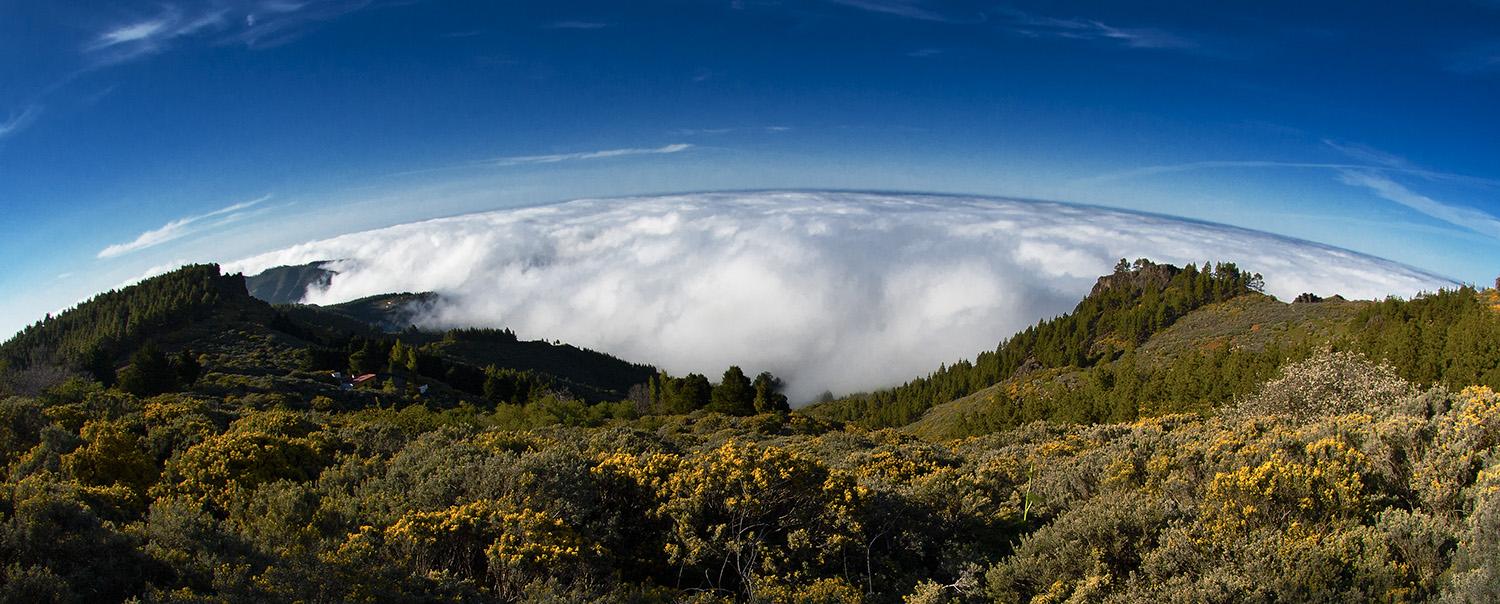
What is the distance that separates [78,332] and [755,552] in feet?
343

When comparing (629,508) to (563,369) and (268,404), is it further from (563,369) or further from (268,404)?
(563,369)

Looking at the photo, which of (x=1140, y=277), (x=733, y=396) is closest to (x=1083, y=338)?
(x=1140, y=277)

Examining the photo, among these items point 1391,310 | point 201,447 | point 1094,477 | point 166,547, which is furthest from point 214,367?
point 1391,310

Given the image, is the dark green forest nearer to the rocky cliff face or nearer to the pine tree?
the pine tree

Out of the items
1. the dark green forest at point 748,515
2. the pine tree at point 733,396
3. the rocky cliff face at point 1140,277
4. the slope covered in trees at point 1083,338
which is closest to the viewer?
the dark green forest at point 748,515

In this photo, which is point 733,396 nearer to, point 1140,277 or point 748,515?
point 748,515

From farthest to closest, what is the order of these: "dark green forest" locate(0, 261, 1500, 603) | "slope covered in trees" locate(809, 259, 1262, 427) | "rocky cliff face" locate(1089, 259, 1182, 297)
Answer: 1. "rocky cliff face" locate(1089, 259, 1182, 297)
2. "slope covered in trees" locate(809, 259, 1262, 427)
3. "dark green forest" locate(0, 261, 1500, 603)

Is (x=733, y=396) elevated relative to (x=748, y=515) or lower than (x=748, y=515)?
lower

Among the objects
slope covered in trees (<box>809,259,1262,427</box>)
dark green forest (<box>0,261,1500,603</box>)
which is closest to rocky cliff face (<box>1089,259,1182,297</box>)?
slope covered in trees (<box>809,259,1262,427</box>)

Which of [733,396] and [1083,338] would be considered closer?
[733,396]

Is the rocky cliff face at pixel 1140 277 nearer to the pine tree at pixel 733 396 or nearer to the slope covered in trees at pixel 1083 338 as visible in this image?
the slope covered in trees at pixel 1083 338

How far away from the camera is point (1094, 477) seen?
13094 millimetres

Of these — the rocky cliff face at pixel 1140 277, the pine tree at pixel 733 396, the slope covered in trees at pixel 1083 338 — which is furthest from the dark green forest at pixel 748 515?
the rocky cliff face at pixel 1140 277

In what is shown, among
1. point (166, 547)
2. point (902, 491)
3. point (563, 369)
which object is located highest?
point (166, 547)
